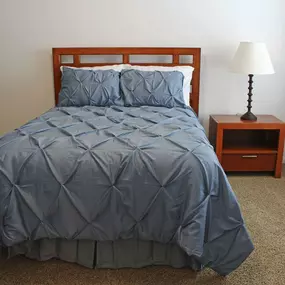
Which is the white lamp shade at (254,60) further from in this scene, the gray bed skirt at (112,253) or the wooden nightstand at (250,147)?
the gray bed skirt at (112,253)

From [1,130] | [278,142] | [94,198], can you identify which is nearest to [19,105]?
[1,130]

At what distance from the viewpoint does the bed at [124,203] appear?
1.71 meters

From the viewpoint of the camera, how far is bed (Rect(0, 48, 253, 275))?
1712 mm

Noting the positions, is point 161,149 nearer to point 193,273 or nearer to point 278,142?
point 193,273

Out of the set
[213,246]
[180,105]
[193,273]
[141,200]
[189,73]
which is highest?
[189,73]

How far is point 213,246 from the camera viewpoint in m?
1.74

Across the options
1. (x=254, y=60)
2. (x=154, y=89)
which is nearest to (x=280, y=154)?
(x=254, y=60)

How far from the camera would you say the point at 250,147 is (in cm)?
321

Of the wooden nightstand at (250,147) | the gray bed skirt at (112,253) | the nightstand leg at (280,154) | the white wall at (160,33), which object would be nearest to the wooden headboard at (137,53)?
the white wall at (160,33)

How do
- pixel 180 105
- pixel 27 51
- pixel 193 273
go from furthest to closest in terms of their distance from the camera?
pixel 27 51, pixel 180 105, pixel 193 273

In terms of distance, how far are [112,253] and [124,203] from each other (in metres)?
0.33

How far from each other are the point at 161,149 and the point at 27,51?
2.21m

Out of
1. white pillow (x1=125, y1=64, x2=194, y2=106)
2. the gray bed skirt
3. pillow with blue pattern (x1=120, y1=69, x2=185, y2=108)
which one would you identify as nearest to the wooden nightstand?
white pillow (x1=125, y1=64, x2=194, y2=106)

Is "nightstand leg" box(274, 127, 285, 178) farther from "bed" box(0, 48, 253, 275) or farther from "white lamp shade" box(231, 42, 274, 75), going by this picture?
"bed" box(0, 48, 253, 275)
